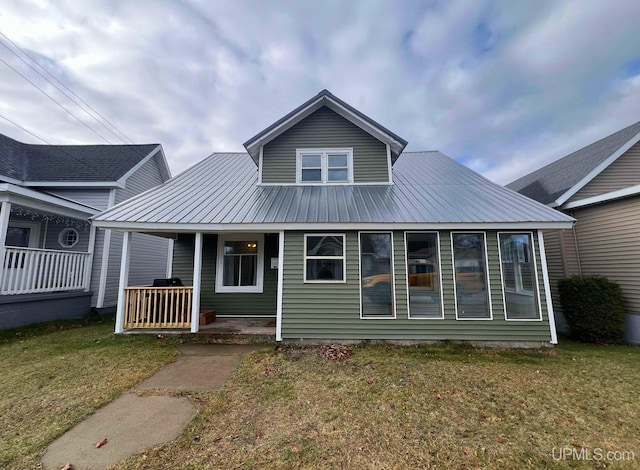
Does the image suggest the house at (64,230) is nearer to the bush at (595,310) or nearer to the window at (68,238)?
the window at (68,238)

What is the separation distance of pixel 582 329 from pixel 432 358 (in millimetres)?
4944

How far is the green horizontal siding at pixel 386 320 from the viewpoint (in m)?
6.26

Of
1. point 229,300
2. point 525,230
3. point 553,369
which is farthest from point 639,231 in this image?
point 229,300

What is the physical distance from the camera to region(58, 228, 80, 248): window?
10.2 meters

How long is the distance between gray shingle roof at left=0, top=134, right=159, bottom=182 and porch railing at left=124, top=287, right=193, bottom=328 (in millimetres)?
6243

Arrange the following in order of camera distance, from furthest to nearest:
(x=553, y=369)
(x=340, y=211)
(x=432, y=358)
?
(x=340, y=211) → (x=432, y=358) → (x=553, y=369)

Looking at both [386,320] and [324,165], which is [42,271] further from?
[386,320]

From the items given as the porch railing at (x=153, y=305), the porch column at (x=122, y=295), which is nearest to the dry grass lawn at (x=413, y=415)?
the porch railing at (x=153, y=305)

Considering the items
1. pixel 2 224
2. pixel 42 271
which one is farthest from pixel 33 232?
pixel 2 224

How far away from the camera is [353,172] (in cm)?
882

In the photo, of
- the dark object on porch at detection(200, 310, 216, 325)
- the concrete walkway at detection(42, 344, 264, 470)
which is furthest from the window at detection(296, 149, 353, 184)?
the concrete walkway at detection(42, 344, 264, 470)

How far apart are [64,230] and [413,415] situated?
1300cm

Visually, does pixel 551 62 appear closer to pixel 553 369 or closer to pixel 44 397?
pixel 553 369

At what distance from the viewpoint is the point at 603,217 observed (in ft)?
25.5
